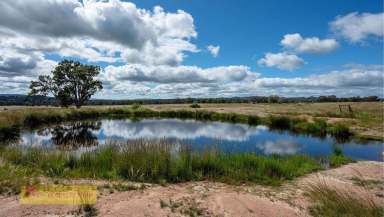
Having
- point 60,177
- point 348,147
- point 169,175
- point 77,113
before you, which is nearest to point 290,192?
point 169,175

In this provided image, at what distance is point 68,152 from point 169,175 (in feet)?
12.3

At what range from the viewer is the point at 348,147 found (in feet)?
49.7

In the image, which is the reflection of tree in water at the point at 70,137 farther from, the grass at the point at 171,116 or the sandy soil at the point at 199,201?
the sandy soil at the point at 199,201

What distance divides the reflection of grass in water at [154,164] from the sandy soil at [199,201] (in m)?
0.57

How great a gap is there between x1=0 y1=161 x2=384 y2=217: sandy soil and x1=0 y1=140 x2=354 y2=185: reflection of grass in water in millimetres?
567

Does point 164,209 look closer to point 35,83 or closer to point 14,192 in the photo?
point 14,192

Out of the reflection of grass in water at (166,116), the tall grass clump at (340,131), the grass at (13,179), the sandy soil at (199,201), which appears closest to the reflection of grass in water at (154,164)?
the grass at (13,179)

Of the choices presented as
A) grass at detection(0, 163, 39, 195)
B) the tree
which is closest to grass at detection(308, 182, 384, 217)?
grass at detection(0, 163, 39, 195)

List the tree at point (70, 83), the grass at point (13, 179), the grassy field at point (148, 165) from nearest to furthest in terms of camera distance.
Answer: the grass at point (13, 179), the grassy field at point (148, 165), the tree at point (70, 83)

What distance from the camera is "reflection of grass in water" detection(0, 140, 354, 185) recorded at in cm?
671

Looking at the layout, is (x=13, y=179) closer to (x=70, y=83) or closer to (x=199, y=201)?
(x=199, y=201)

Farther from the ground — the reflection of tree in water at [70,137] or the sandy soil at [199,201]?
the sandy soil at [199,201]

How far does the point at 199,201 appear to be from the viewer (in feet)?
16.6

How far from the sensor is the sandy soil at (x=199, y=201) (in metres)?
4.39
